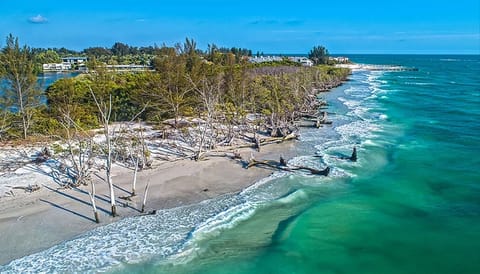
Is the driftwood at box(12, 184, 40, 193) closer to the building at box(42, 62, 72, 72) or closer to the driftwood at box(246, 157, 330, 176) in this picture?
the driftwood at box(246, 157, 330, 176)

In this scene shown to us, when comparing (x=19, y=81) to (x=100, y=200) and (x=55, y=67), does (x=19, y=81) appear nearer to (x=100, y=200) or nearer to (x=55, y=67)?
(x=100, y=200)

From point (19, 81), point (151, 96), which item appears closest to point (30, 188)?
point (19, 81)

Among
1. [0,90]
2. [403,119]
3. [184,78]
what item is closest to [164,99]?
[184,78]

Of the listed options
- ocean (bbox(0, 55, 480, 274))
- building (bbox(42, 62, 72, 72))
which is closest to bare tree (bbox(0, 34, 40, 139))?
ocean (bbox(0, 55, 480, 274))

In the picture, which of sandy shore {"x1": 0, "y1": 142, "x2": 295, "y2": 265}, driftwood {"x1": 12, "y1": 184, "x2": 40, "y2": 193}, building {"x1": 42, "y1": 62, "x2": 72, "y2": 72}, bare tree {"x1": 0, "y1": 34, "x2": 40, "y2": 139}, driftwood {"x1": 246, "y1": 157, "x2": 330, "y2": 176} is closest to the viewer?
sandy shore {"x1": 0, "y1": 142, "x2": 295, "y2": 265}

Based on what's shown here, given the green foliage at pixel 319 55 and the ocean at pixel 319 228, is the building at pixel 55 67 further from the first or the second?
the ocean at pixel 319 228

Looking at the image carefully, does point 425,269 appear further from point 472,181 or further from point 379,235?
point 472,181
